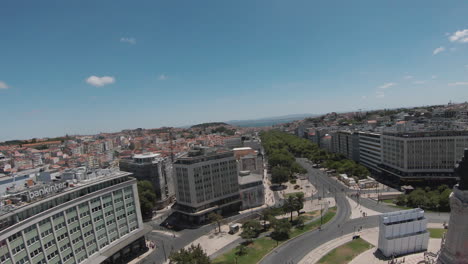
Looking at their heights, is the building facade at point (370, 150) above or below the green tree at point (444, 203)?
above

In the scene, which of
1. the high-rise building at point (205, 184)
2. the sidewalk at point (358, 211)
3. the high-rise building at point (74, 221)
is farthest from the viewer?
the high-rise building at point (205, 184)

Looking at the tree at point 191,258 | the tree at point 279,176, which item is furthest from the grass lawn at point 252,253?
the tree at point 279,176

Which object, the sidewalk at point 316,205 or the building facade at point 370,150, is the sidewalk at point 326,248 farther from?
the building facade at point 370,150

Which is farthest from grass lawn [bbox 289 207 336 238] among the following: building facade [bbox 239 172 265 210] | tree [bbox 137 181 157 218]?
tree [bbox 137 181 157 218]

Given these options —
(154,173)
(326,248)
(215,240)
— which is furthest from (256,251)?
(154,173)

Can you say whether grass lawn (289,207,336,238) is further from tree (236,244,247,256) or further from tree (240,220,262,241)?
tree (236,244,247,256)

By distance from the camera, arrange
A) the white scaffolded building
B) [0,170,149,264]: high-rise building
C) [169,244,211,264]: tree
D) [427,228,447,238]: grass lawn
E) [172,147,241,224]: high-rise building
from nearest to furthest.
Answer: [0,170,149,264]: high-rise building
[169,244,211,264]: tree
the white scaffolded building
[427,228,447,238]: grass lawn
[172,147,241,224]: high-rise building

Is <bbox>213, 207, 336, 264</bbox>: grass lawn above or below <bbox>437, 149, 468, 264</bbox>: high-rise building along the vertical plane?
below
